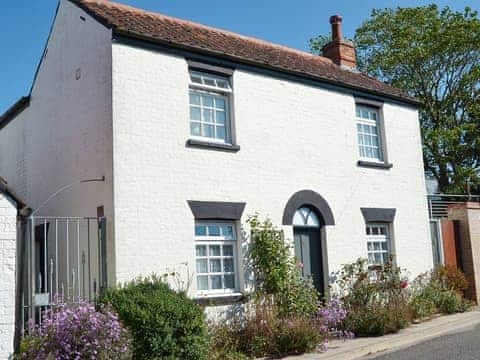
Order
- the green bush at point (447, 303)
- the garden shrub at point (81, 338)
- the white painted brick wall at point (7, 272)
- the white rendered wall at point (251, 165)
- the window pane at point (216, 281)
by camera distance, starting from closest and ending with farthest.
→ 1. the garden shrub at point (81, 338)
2. the white painted brick wall at point (7, 272)
3. the white rendered wall at point (251, 165)
4. the window pane at point (216, 281)
5. the green bush at point (447, 303)

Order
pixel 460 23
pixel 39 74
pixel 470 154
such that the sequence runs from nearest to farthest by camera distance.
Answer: pixel 39 74 < pixel 460 23 < pixel 470 154

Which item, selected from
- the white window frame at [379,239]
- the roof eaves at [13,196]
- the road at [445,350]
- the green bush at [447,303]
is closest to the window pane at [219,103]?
the roof eaves at [13,196]

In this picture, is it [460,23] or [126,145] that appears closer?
[126,145]

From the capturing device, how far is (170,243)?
10.7m

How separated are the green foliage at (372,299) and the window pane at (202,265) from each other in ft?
11.0

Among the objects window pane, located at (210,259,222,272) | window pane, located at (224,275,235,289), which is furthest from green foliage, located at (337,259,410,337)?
window pane, located at (210,259,222,272)

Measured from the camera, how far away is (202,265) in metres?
11.3

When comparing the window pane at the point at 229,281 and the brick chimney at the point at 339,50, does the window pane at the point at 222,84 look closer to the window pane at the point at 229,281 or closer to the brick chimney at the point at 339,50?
the window pane at the point at 229,281

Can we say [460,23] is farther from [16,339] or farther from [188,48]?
[16,339]

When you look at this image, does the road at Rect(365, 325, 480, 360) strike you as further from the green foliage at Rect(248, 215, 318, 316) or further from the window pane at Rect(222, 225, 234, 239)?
the window pane at Rect(222, 225, 234, 239)

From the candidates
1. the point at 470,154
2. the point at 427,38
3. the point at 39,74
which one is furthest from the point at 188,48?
the point at 470,154

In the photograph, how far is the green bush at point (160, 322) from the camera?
8.36 m

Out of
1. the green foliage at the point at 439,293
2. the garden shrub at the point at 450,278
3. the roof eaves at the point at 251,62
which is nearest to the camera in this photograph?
the roof eaves at the point at 251,62

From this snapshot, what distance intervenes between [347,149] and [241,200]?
12.4 ft
